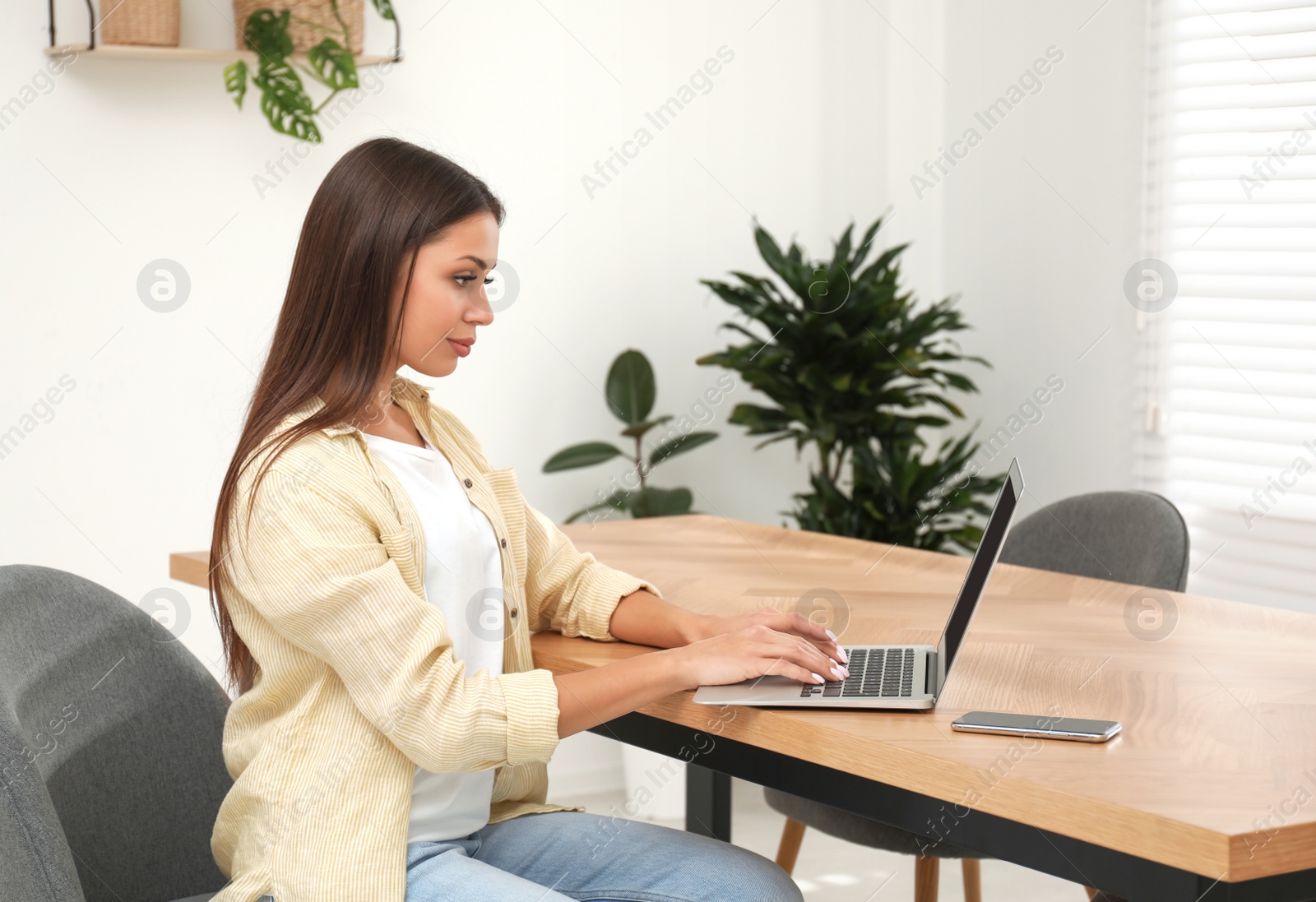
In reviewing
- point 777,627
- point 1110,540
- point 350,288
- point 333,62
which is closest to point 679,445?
point 333,62

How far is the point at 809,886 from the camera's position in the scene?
2898 mm

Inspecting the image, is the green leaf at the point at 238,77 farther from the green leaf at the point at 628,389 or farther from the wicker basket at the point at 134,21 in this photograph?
the green leaf at the point at 628,389

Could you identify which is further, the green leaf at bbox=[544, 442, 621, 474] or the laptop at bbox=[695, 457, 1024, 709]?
the green leaf at bbox=[544, 442, 621, 474]

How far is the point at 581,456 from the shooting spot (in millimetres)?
3289

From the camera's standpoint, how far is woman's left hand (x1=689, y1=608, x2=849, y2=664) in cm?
139

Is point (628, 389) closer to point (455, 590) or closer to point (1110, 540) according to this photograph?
point (1110, 540)

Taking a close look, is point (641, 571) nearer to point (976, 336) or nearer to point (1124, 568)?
point (1124, 568)

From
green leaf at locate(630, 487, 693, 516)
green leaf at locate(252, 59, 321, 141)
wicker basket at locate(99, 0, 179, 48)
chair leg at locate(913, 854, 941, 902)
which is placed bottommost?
chair leg at locate(913, 854, 941, 902)

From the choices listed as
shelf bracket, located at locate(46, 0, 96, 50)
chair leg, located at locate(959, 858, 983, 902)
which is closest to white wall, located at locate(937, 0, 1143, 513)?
chair leg, located at locate(959, 858, 983, 902)

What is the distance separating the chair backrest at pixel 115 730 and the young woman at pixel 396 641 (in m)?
0.15

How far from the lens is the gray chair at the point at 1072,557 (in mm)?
1837

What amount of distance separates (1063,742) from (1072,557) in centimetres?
112

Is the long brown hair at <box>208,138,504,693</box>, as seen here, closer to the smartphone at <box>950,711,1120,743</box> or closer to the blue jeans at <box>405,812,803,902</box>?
the blue jeans at <box>405,812,803,902</box>

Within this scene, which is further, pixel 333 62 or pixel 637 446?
pixel 637 446
